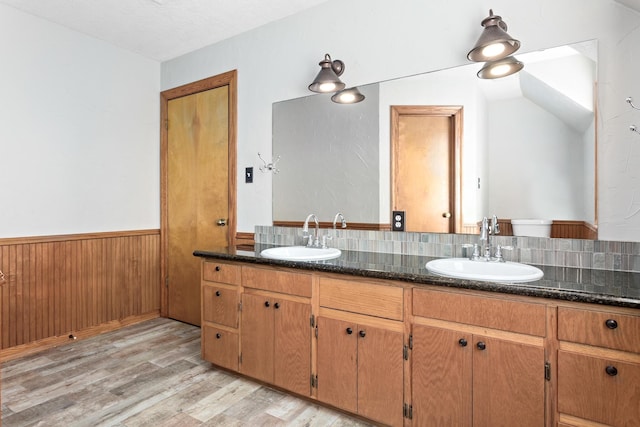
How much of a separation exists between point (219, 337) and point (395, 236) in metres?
1.27

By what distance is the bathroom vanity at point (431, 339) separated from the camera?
4.14 ft

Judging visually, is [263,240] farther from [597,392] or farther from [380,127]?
[597,392]

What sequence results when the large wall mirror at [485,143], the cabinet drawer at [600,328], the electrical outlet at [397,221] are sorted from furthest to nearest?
the electrical outlet at [397,221] → the large wall mirror at [485,143] → the cabinet drawer at [600,328]

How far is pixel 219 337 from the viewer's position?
2.31 meters

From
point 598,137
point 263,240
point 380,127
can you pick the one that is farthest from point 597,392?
point 263,240

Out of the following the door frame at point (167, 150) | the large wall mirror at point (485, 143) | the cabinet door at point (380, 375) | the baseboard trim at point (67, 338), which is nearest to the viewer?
the cabinet door at point (380, 375)

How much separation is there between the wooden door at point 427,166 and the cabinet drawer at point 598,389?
2.89 feet

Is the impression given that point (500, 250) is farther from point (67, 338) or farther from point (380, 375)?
point (67, 338)

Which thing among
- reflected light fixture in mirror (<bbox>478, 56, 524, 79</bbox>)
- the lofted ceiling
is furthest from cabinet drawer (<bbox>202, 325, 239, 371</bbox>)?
the lofted ceiling

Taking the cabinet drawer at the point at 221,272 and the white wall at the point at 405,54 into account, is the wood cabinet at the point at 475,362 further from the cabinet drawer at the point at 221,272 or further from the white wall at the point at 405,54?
the cabinet drawer at the point at 221,272

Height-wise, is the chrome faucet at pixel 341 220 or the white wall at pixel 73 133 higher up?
the white wall at pixel 73 133

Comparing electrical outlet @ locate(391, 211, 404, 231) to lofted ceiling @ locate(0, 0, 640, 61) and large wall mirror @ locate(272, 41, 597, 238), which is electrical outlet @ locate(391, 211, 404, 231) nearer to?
large wall mirror @ locate(272, 41, 597, 238)

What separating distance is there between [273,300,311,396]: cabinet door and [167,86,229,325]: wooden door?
4.18ft

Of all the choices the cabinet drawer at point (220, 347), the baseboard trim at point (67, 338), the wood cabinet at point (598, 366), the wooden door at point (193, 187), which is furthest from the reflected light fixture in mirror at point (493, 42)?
the baseboard trim at point (67, 338)
